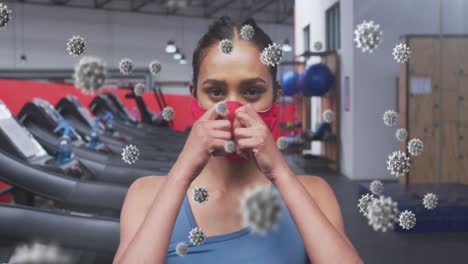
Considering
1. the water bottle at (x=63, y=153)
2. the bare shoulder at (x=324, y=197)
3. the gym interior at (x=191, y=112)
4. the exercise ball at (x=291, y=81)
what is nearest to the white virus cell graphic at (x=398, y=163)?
the gym interior at (x=191, y=112)

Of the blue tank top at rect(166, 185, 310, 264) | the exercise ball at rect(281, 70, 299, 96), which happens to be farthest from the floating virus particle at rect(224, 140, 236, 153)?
the exercise ball at rect(281, 70, 299, 96)

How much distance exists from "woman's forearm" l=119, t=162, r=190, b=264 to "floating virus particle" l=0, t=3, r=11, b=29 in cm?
24

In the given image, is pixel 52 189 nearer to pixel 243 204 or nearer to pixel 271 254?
pixel 271 254

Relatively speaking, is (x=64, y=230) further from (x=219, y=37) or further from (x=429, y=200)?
(x=429, y=200)

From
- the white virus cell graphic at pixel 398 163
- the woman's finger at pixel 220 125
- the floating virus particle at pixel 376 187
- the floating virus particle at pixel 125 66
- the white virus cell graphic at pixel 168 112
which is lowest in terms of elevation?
the floating virus particle at pixel 376 187

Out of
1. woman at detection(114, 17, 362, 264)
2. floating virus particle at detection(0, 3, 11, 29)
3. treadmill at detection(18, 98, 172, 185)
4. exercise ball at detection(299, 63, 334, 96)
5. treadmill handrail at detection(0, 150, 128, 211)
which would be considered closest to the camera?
floating virus particle at detection(0, 3, 11, 29)

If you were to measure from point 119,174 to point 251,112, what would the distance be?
1.62 meters

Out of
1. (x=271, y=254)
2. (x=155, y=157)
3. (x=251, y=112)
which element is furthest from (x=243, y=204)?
(x=155, y=157)

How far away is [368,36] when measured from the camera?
0.28 m

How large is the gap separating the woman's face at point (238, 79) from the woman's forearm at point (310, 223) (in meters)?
0.08

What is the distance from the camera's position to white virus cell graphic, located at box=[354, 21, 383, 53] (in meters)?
0.28

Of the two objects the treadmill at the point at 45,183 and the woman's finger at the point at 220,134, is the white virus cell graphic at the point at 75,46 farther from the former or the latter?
the treadmill at the point at 45,183

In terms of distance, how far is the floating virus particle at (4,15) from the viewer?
311 mm

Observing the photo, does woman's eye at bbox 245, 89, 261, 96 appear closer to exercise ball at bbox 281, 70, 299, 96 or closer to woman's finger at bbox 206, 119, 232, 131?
woman's finger at bbox 206, 119, 232, 131
